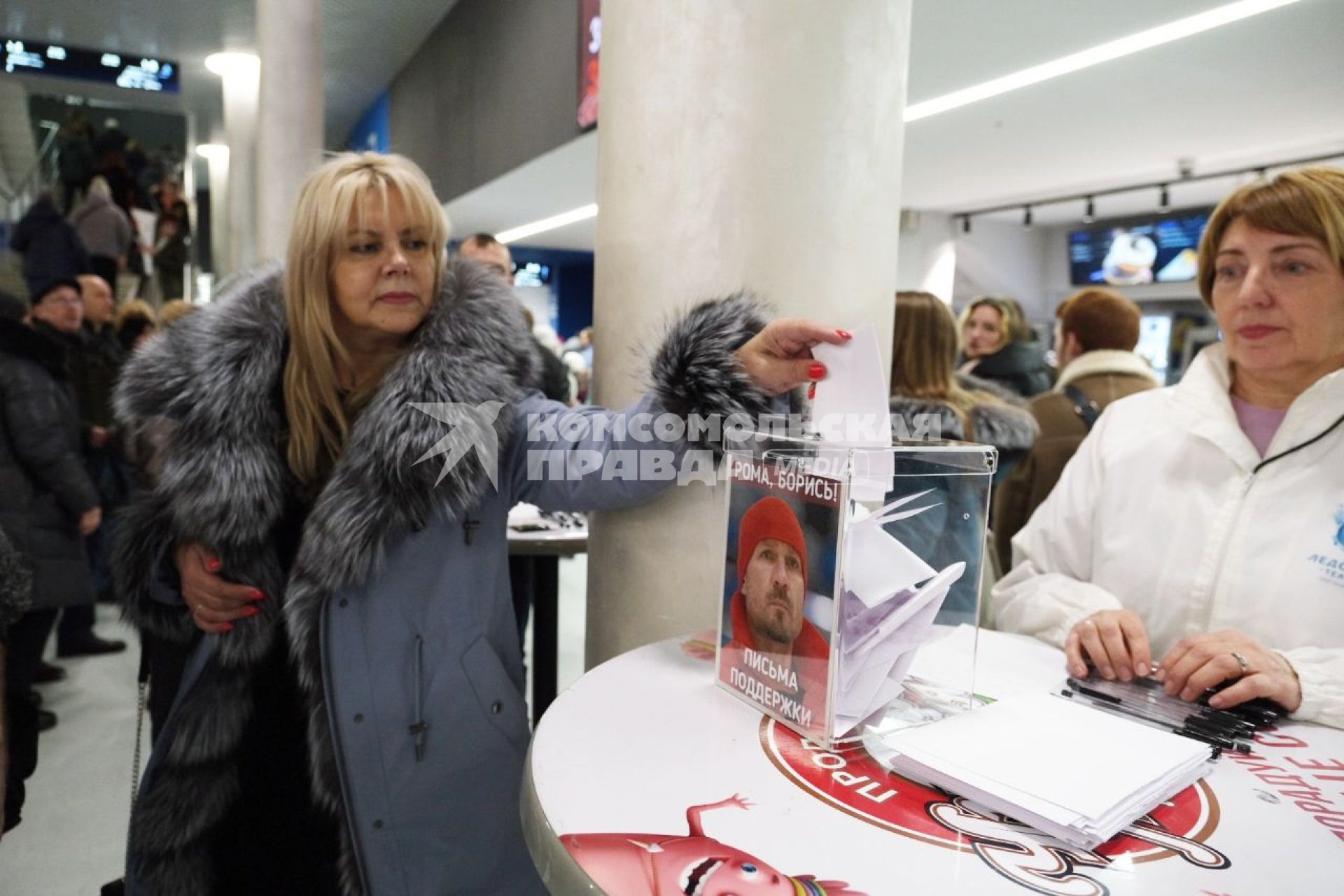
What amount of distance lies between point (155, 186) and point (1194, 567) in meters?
11.2

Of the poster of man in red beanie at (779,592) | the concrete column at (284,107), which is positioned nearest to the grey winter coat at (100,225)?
the concrete column at (284,107)

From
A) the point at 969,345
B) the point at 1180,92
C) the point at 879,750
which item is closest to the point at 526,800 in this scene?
the point at 879,750

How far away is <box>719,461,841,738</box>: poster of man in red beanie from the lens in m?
0.90

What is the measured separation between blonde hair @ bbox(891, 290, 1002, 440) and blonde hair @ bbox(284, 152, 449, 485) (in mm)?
1458

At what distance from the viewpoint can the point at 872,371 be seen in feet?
3.19

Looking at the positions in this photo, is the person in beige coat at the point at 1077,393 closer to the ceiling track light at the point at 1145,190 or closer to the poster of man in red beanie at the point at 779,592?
the poster of man in red beanie at the point at 779,592

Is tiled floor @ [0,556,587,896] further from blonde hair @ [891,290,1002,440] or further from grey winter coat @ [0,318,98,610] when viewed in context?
blonde hair @ [891,290,1002,440]

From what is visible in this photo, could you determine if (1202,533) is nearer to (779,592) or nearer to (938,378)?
(779,592)

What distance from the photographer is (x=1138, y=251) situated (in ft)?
32.3

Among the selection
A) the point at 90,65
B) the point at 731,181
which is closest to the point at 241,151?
the point at 90,65

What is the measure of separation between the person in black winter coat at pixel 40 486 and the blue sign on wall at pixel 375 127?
705 cm

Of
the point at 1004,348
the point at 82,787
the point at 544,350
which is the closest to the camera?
the point at 82,787

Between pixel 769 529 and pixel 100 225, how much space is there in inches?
333

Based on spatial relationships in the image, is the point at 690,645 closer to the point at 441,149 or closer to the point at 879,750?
the point at 879,750
